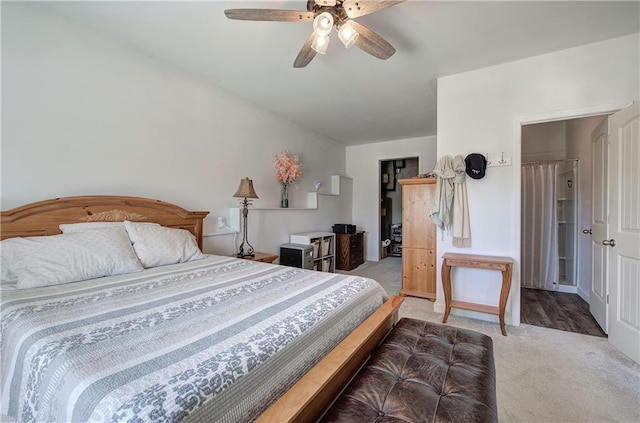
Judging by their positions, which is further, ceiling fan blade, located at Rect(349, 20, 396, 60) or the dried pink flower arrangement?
the dried pink flower arrangement

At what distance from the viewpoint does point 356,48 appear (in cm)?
241

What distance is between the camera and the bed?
2.27 ft

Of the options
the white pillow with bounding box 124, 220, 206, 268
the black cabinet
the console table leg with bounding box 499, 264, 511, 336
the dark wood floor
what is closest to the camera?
the white pillow with bounding box 124, 220, 206, 268

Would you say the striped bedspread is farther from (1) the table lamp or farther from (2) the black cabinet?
(2) the black cabinet

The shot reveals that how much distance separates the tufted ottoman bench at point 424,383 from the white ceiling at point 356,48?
223cm

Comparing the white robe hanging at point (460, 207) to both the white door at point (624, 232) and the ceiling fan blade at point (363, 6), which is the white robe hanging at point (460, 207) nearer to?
the white door at point (624, 232)

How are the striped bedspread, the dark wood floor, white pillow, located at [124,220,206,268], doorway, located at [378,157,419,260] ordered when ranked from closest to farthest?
1. the striped bedspread
2. white pillow, located at [124,220,206,268]
3. the dark wood floor
4. doorway, located at [378,157,419,260]

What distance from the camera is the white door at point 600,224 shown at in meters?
2.51

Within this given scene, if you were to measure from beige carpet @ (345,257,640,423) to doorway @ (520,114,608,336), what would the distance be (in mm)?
1073

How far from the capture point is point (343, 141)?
18.7ft

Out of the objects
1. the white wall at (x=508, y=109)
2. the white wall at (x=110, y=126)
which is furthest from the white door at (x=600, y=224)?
the white wall at (x=110, y=126)

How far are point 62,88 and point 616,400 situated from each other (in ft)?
14.3

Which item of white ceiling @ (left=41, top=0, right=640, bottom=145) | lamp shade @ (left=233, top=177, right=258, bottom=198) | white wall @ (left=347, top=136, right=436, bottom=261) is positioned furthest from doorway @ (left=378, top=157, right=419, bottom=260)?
lamp shade @ (left=233, top=177, right=258, bottom=198)

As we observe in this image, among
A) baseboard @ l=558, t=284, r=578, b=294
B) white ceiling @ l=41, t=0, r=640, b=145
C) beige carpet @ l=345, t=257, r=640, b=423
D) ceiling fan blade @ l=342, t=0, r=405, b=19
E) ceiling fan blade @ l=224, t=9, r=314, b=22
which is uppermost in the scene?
white ceiling @ l=41, t=0, r=640, b=145
